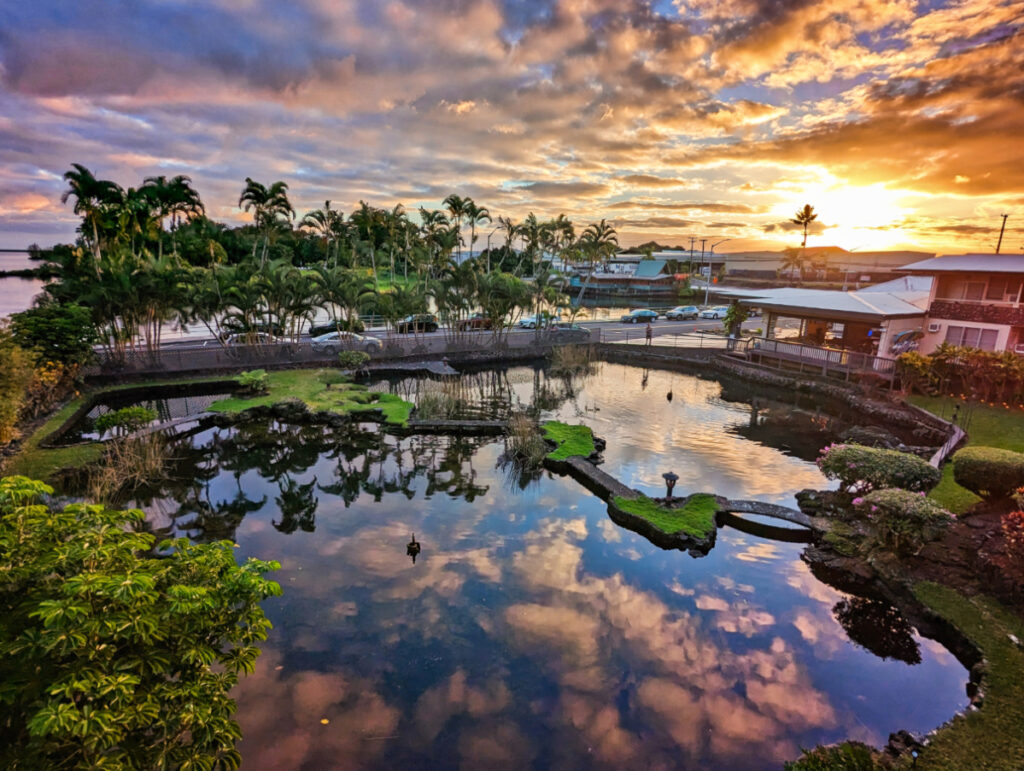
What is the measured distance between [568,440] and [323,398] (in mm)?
11232

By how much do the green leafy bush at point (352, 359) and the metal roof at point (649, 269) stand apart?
78.5 metres

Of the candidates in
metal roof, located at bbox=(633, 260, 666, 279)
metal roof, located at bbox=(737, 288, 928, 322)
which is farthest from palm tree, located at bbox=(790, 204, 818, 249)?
metal roof, located at bbox=(737, 288, 928, 322)

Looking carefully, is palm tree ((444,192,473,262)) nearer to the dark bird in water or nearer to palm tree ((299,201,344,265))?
palm tree ((299,201,344,265))

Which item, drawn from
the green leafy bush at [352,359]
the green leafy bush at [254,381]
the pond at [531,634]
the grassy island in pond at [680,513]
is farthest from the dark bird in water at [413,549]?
the green leafy bush at [352,359]

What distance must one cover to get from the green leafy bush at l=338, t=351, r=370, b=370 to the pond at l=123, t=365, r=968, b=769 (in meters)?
12.0

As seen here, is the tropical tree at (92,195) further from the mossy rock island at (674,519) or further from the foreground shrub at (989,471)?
the foreground shrub at (989,471)

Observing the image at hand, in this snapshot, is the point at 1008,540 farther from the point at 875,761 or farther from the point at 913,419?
the point at 913,419

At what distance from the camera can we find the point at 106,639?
170 inches

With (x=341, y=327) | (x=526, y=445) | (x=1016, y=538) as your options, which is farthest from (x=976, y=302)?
(x=341, y=327)

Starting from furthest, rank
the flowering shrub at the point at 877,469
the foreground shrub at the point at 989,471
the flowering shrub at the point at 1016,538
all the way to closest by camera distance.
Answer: the flowering shrub at the point at 877,469 → the foreground shrub at the point at 989,471 → the flowering shrub at the point at 1016,538

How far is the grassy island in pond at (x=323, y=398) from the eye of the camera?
20.0m

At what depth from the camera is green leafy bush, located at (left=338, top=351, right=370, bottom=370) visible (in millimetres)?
26875

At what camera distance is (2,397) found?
12898 mm

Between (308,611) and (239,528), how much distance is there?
4.06 metres
